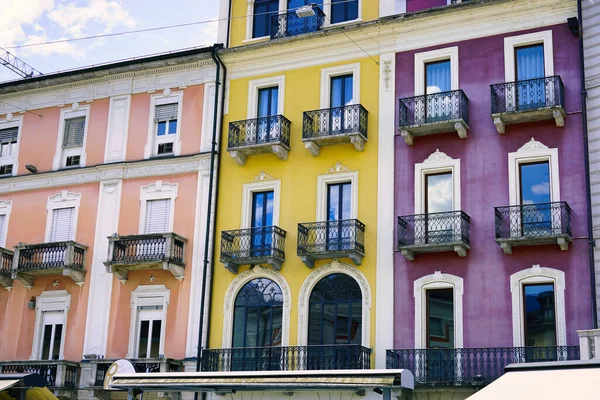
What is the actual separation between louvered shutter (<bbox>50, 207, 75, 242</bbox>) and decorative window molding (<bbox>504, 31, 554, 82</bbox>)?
578 inches

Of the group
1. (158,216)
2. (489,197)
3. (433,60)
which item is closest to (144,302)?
(158,216)

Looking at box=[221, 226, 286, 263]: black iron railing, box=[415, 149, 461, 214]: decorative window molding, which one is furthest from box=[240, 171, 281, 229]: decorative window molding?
box=[415, 149, 461, 214]: decorative window molding

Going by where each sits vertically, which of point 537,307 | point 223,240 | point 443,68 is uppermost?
point 443,68

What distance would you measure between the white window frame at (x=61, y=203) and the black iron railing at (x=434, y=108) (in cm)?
1132

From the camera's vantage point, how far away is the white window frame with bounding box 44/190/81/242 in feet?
96.8

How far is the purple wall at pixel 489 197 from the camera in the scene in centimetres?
2280

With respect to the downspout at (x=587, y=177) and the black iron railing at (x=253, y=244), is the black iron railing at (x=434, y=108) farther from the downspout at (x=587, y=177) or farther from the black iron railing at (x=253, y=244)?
the black iron railing at (x=253, y=244)

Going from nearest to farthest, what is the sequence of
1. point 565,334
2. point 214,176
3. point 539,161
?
1. point 565,334
2. point 539,161
3. point 214,176

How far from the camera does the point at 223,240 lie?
26.7m

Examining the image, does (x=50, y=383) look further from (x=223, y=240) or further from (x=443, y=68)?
(x=443, y=68)

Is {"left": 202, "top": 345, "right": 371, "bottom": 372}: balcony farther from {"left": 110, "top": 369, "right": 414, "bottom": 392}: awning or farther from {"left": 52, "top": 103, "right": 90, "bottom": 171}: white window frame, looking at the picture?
{"left": 52, "top": 103, "right": 90, "bottom": 171}: white window frame

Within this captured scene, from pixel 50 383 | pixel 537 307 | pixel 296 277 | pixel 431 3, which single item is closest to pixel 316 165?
pixel 296 277

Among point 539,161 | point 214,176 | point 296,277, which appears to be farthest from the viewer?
point 214,176

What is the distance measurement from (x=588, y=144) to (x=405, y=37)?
21.0 feet
